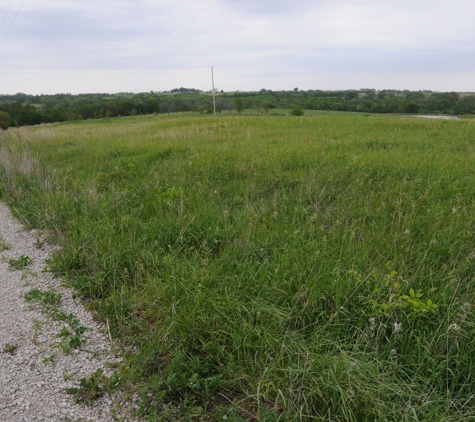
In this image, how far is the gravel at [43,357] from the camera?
7.75ft

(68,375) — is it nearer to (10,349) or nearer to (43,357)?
(43,357)

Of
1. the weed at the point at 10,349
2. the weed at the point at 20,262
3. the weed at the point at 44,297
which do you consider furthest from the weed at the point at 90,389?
the weed at the point at 20,262

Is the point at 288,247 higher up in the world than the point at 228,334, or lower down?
higher up

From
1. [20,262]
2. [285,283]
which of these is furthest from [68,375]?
[20,262]

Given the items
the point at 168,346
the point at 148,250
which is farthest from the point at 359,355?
the point at 148,250

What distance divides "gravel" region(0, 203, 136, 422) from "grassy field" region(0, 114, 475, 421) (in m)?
0.18

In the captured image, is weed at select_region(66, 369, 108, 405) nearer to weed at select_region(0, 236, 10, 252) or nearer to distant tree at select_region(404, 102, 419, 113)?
weed at select_region(0, 236, 10, 252)

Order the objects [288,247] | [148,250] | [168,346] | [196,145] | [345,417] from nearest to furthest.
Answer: [345,417], [168,346], [288,247], [148,250], [196,145]

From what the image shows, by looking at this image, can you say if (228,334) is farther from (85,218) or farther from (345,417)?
(85,218)

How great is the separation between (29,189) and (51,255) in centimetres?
380

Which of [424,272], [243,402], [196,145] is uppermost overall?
[196,145]

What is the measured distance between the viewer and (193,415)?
2293 millimetres

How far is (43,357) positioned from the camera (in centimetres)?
285

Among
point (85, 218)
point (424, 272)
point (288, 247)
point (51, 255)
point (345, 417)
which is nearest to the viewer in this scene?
point (345, 417)
